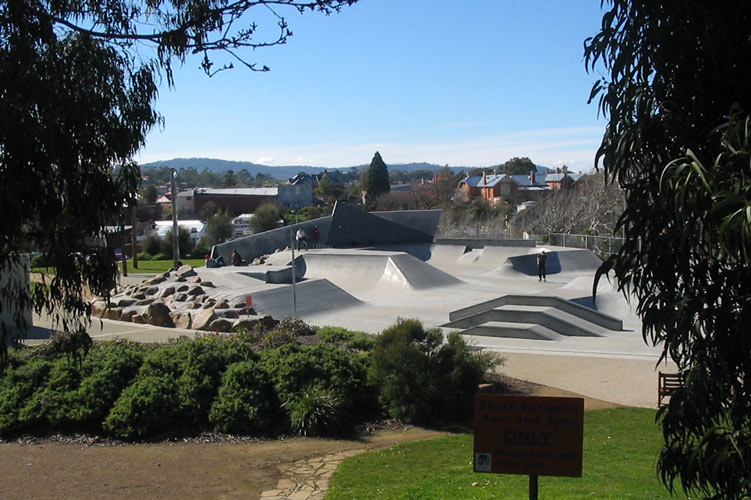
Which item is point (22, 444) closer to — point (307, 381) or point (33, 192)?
point (307, 381)

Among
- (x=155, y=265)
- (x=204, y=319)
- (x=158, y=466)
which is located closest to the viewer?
(x=158, y=466)

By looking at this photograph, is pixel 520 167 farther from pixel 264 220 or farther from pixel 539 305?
pixel 539 305

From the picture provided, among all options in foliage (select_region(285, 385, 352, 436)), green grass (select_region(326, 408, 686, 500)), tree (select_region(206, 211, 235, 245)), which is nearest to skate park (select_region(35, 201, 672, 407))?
green grass (select_region(326, 408, 686, 500))

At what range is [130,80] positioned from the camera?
5.82 m

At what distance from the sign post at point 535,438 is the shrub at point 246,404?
580 cm

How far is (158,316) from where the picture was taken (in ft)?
72.2

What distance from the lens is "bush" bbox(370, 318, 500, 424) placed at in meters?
11.4

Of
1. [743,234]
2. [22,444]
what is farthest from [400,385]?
[743,234]

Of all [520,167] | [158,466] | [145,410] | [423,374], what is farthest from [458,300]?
[520,167]

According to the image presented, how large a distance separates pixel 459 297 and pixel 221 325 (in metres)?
11.3

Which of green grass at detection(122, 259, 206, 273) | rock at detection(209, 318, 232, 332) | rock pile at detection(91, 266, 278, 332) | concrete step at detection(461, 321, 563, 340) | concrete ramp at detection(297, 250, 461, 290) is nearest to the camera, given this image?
rock at detection(209, 318, 232, 332)

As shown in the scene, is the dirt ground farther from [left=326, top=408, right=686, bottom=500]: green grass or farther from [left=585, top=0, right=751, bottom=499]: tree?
[left=585, top=0, right=751, bottom=499]: tree

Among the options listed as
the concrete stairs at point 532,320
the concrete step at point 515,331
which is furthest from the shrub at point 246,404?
the concrete step at point 515,331

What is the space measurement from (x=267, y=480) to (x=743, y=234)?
656cm
